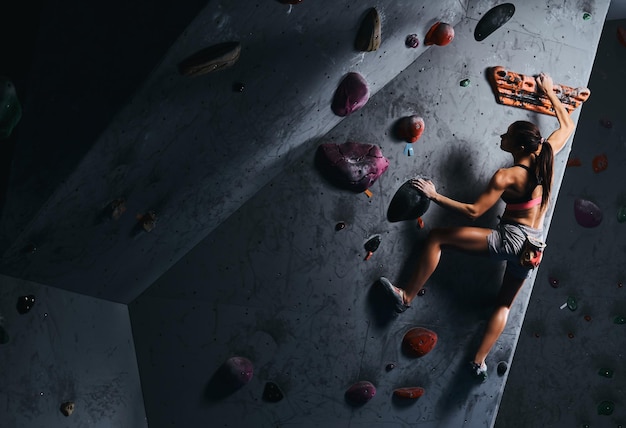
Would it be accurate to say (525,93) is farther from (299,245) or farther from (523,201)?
(299,245)

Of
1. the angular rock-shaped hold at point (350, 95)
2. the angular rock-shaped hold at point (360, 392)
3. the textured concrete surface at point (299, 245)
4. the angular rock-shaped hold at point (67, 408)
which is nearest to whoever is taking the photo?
the textured concrete surface at point (299, 245)

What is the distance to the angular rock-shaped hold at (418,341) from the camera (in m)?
3.66

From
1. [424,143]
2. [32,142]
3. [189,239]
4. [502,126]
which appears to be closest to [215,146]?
[189,239]

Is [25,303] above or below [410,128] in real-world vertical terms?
above

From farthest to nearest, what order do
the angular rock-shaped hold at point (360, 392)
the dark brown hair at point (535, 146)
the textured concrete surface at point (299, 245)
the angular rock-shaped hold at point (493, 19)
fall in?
the angular rock-shaped hold at point (360, 392) → the angular rock-shaped hold at point (493, 19) → the dark brown hair at point (535, 146) → the textured concrete surface at point (299, 245)

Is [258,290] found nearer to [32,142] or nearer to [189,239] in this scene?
[189,239]

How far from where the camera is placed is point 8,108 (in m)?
1.98

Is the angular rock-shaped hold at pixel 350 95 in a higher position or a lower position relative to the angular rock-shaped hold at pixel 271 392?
higher

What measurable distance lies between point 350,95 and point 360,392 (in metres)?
1.39

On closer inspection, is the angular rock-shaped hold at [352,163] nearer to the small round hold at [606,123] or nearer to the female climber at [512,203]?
the female climber at [512,203]

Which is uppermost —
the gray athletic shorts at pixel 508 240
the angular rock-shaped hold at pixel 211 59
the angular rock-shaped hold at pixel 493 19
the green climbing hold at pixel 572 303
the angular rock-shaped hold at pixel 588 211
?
the angular rock-shaped hold at pixel 211 59

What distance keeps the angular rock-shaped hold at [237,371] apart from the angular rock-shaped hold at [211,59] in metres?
1.51

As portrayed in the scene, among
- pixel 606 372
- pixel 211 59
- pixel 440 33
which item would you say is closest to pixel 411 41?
pixel 440 33

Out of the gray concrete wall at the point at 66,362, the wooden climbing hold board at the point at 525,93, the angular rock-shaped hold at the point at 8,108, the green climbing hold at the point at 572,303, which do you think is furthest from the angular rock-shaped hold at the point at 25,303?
the green climbing hold at the point at 572,303
